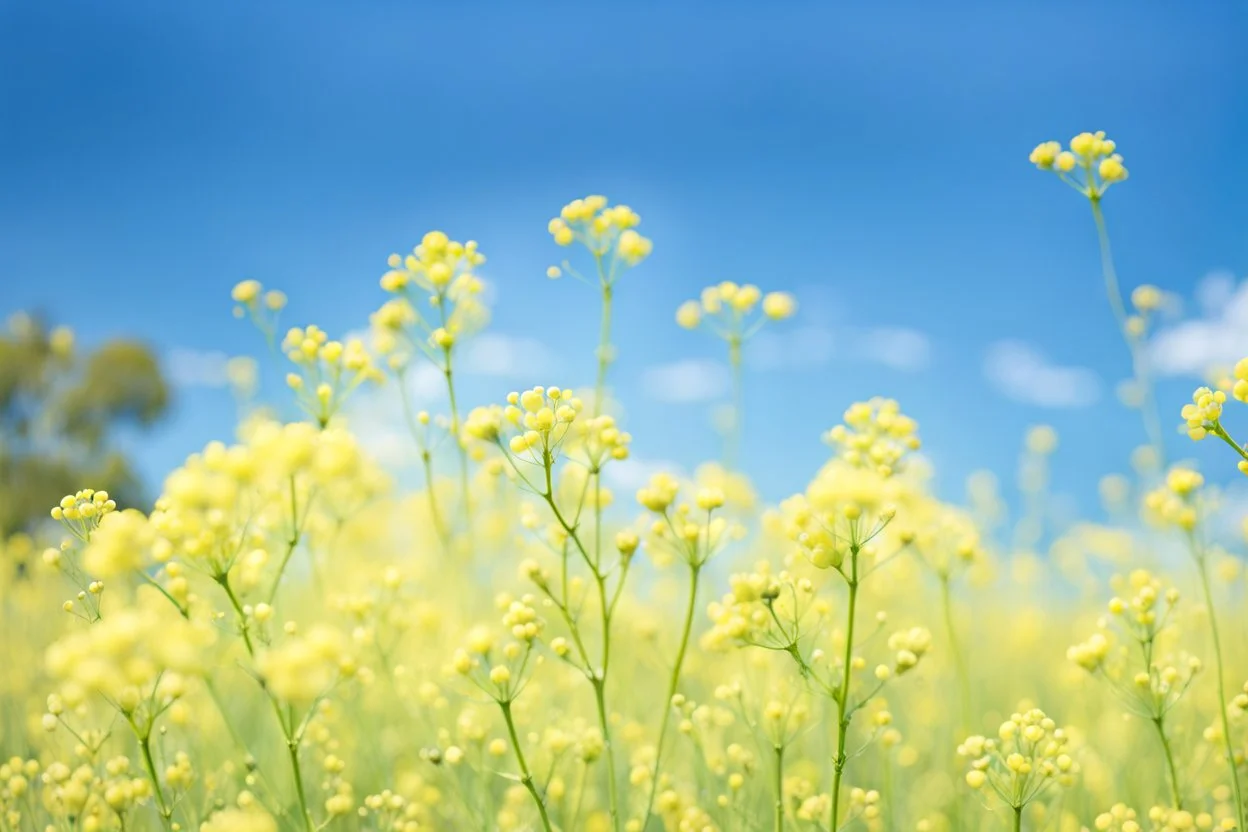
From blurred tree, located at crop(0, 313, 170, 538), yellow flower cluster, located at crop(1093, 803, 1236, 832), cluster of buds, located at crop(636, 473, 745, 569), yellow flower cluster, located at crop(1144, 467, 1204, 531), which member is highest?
blurred tree, located at crop(0, 313, 170, 538)

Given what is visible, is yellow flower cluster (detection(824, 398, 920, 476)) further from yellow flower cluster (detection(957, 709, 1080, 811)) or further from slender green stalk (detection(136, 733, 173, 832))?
slender green stalk (detection(136, 733, 173, 832))

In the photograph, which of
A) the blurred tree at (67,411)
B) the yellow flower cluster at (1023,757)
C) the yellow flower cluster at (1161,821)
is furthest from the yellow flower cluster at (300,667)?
the blurred tree at (67,411)

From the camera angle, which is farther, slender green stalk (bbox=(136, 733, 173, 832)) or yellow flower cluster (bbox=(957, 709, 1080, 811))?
yellow flower cluster (bbox=(957, 709, 1080, 811))

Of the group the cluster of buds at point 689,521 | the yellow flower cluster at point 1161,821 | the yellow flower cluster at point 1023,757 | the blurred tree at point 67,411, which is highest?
the blurred tree at point 67,411

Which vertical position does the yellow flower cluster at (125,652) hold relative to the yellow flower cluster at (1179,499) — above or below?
below

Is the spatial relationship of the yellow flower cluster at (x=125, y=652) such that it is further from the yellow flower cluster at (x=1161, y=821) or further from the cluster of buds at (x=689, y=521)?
the yellow flower cluster at (x=1161, y=821)

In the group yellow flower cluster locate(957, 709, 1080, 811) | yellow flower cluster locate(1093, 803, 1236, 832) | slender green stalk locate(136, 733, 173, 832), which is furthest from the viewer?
yellow flower cluster locate(1093, 803, 1236, 832)

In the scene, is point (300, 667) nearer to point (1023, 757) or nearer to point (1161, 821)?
point (1023, 757)

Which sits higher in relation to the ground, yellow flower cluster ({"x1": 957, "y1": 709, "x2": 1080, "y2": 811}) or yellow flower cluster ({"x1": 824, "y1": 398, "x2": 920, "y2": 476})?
yellow flower cluster ({"x1": 824, "y1": 398, "x2": 920, "y2": 476})

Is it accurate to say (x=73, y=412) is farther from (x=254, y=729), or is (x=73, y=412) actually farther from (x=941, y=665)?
(x=941, y=665)

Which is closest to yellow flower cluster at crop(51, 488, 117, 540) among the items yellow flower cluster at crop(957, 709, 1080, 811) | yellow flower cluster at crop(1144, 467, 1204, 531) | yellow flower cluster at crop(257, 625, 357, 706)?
yellow flower cluster at crop(257, 625, 357, 706)

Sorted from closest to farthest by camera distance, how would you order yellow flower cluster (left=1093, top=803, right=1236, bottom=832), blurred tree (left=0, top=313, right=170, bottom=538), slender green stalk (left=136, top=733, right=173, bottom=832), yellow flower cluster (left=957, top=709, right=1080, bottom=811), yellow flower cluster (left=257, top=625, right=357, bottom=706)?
1. yellow flower cluster (left=257, top=625, right=357, bottom=706)
2. slender green stalk (left=136, top=733, right=173, bottom=832)
3. yellow flower cluster (left=957, top=709, right=1080, bottom=811)
4. yellow flower cluster (left=1093, top=803, right=1236, bottom=832)
5. blurred tree (left=0, top=313, right=170, bottom=538)
